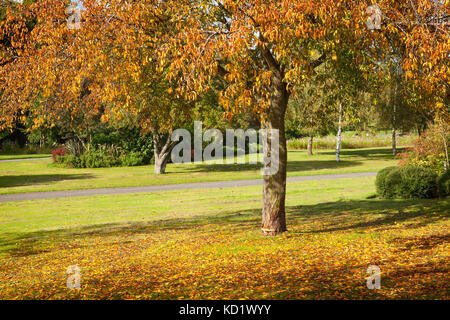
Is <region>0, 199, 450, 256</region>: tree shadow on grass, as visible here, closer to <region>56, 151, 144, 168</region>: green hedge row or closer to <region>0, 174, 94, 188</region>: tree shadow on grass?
<region>0, 174, 94, 188</region>: tree shadow on grass

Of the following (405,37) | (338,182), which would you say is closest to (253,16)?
(405,37)

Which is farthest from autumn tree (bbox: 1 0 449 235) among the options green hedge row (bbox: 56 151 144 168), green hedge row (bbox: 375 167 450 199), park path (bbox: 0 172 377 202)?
green hedge row (bbox: 56 151 144 168)

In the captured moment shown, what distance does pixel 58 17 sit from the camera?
8734 mm

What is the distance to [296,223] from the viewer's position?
12.1 metres

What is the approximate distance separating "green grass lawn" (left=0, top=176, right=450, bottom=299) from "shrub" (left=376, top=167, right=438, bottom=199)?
93 centimetres

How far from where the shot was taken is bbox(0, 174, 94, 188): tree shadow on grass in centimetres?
2438

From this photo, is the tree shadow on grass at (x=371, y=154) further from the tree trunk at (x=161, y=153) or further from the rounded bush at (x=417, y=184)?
the rounded bush at (x=417, y=184)

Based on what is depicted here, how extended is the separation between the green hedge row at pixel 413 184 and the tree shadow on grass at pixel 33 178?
17.9 meters

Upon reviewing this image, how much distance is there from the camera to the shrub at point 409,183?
15906mm

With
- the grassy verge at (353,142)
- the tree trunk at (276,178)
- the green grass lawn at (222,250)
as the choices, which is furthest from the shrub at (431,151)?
the grassy verge at (353,142)
